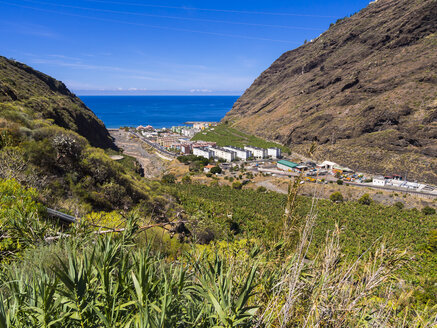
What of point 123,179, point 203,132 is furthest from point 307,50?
point 123,179

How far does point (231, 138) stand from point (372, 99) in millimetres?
44444

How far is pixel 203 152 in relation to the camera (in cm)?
6500

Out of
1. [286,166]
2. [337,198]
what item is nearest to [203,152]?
[286,166]

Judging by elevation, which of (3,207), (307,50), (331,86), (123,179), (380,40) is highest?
(307,50)

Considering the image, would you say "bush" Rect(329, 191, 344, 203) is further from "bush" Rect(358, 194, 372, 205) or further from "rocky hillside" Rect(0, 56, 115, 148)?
"rocky hillside" Rect(0, 56, 115, 148)

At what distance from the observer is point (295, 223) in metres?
2.73

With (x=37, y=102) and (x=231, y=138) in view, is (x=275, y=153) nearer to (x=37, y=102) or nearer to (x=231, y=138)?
(x=231, y=138)

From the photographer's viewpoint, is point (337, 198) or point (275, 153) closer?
point (337, 198)

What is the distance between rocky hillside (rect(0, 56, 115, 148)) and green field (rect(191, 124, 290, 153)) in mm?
42252

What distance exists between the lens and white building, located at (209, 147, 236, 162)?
205 ft

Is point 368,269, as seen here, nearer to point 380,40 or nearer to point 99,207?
point 99,207

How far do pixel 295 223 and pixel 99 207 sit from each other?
1022cm

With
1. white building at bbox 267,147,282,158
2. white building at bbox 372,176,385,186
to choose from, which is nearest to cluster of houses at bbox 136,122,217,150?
white building at bbox 267,147,282,158

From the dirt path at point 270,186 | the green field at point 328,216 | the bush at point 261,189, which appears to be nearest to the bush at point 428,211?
the green field at point 328,216
